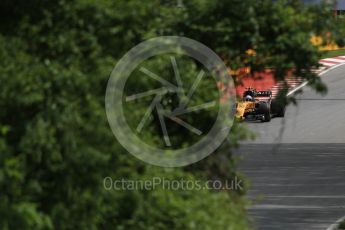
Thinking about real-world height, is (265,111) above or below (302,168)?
below

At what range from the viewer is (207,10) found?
6.80 m

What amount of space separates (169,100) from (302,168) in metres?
21.6

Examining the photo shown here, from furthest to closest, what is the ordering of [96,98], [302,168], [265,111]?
[265,111], [302,168], [96,98]

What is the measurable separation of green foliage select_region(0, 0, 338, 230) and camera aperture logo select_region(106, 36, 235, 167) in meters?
0.05

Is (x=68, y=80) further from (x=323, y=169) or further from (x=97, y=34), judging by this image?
(x=323, y=169)

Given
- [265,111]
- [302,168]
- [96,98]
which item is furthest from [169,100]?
[265,111]

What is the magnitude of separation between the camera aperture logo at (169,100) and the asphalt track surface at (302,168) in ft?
1.32

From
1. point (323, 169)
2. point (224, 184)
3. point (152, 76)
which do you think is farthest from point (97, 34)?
point (323, 169)

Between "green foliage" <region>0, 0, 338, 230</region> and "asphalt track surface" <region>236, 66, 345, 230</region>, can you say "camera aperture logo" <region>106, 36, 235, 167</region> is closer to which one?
"green foliage" <region>0, 0, 338, 230</region>

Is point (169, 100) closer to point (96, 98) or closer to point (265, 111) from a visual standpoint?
point (96, 98)

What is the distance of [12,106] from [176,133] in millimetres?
1261

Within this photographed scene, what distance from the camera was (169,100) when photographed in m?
6.88

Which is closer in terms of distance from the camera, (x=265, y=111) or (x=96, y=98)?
(x=96, y=98)

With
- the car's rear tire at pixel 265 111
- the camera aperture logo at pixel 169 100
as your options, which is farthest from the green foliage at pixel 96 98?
the car's rear tire at pixel 265 111
